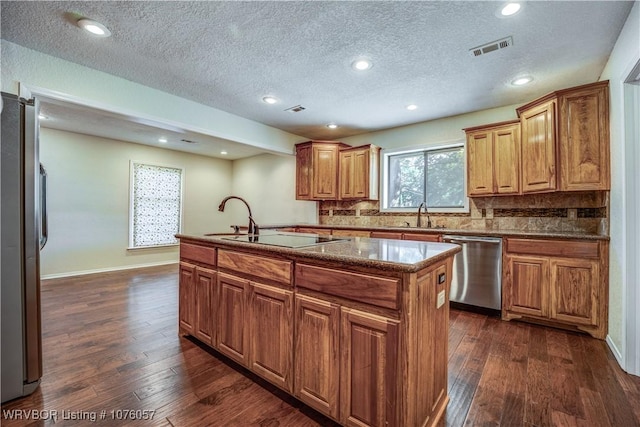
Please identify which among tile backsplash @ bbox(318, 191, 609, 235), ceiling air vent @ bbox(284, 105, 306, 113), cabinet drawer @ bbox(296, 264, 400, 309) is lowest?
cabinet drawer @ bbox(296, 264, 400, 309)

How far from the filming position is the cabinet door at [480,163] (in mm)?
3426

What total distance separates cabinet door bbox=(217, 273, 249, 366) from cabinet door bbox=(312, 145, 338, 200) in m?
3.05

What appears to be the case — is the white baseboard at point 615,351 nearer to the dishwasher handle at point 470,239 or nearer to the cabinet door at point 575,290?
the cabinet door at point 575,290

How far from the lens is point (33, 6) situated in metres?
1.96

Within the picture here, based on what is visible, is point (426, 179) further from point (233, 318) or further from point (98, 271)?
point (98, 271)

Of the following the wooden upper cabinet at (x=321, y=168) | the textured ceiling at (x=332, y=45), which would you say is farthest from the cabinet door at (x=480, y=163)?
the wooden upper cabinet at (x=321, y=168)

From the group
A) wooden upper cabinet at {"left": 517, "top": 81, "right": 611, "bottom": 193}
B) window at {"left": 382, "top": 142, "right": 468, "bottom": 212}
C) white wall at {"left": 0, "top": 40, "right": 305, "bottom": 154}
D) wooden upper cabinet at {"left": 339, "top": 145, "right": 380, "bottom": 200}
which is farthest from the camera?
wooden upper cabinet at {"left": 339, "top": 145, "right": 380, "bottom": 200}

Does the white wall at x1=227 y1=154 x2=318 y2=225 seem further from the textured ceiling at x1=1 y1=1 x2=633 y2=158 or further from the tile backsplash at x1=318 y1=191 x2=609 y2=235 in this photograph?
the textured ceiling at x1=1 y1=1 x2=633 y2=158

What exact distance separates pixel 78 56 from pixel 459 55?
11.2ft

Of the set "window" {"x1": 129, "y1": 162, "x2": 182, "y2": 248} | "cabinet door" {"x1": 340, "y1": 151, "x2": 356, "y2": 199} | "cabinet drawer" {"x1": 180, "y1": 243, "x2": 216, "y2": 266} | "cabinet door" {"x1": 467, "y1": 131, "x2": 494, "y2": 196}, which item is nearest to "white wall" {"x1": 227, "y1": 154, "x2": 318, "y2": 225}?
"cabinet door" {"x1": 340, "y1": 151, "x2": 356, "y2": 199}

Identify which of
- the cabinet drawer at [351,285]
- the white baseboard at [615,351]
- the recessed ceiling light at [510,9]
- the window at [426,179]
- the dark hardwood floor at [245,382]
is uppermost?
the recessed ceiling light at [510,9]

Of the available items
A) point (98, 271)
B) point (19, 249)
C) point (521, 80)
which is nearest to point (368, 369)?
point (19, 249)

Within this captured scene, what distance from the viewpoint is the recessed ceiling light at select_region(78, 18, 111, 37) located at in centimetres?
212

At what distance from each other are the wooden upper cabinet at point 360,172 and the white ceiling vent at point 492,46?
2.19 m
